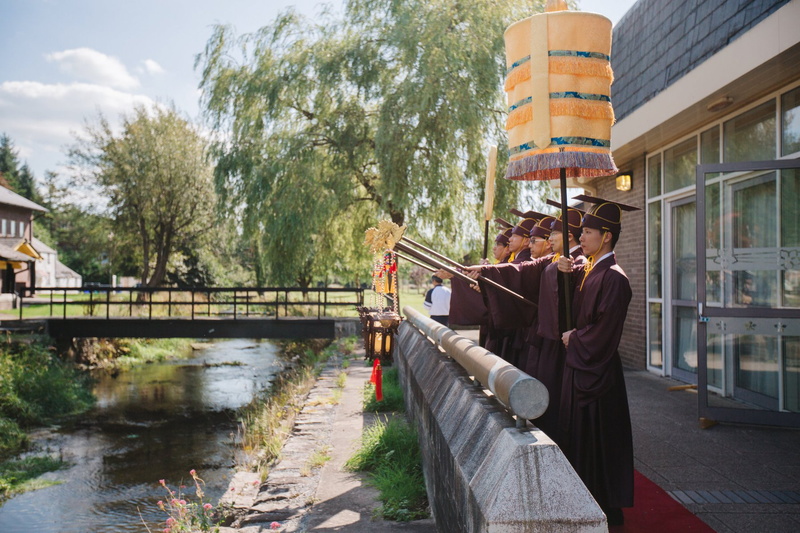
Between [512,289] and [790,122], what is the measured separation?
3.38m

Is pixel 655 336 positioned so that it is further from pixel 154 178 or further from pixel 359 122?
pixel 154 178

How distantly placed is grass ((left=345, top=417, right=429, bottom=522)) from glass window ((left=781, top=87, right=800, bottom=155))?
4148 mm

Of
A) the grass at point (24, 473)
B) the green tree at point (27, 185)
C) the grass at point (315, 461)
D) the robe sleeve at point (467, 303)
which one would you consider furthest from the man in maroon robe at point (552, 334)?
the green tree at point (27, 185)

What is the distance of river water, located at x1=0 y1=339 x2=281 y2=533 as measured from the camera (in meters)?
8.07

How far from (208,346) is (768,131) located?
74.8 ft

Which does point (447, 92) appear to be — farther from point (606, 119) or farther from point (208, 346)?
point (208, 346)

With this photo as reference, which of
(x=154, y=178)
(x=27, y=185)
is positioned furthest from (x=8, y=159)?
(x=154, y=178)

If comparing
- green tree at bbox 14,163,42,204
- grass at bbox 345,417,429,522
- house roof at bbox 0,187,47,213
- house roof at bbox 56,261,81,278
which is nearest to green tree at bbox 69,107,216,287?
house roof at bbox 0,187,47,213

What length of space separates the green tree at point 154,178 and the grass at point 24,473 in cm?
1617

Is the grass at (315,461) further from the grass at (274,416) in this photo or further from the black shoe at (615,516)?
the black shoe at (615,516)

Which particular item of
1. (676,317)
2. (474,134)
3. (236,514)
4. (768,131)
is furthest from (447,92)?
(236,514)

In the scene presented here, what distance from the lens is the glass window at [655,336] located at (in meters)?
9.00

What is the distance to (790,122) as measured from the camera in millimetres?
6086

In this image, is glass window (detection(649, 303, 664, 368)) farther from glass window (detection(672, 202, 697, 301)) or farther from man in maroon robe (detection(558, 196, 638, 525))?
man in maroon robe (detection(558, 196, 638, 525))
